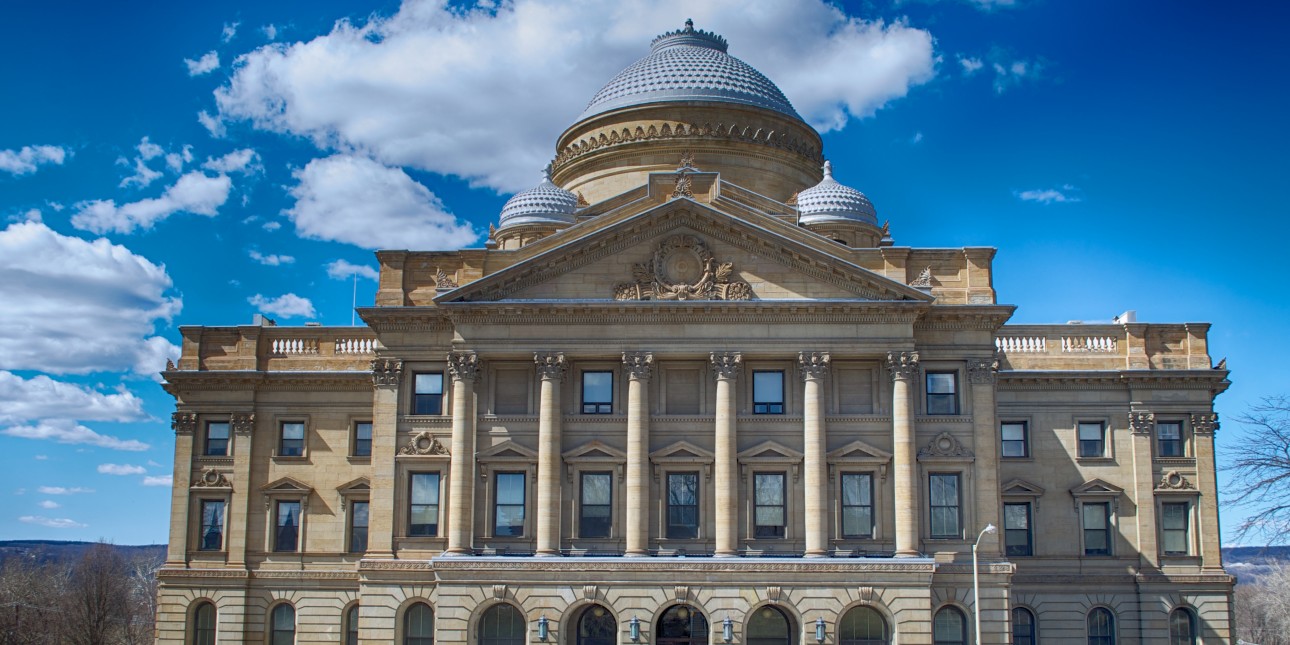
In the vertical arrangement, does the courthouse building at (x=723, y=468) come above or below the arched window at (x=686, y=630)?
above

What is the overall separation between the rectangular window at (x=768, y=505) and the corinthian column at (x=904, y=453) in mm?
3760

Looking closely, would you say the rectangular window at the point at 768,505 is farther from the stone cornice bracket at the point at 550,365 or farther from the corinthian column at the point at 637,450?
the stone cornice bracket at the point at 550,365

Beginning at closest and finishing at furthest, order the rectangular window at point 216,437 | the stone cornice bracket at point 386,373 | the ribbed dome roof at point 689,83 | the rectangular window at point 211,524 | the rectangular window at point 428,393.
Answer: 1. the stone cornice bracket at point 386,373
2. the rectangular window at point 428,393
3. the rectangular window at point 211,524
4. the rectangular window at point 216,437
5. the ribbed dome roof at point 689,83

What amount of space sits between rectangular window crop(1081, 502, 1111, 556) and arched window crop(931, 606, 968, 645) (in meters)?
9.32

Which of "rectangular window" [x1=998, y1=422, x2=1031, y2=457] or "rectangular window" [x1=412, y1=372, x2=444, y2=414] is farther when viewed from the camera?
"rectangular window" [x1=998, y1=422, x2=1031, y2=457]

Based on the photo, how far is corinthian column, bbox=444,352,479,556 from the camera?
1633 inches

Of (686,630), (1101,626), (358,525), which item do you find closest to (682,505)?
(686,630)

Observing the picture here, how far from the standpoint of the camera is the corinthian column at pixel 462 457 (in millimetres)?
41469

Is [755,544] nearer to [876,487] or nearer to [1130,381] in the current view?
[876,487]

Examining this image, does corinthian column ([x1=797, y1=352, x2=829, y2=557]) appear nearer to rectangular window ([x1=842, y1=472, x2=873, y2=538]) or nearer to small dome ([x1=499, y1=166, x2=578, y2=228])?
rectangular window ([x1=842, y1=472, x2=873, y2=538])

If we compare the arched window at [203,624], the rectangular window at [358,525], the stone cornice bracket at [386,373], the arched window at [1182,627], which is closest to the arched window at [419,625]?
the rectangular window at [358,525]

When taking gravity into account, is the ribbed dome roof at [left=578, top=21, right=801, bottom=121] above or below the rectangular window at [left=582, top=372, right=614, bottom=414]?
above

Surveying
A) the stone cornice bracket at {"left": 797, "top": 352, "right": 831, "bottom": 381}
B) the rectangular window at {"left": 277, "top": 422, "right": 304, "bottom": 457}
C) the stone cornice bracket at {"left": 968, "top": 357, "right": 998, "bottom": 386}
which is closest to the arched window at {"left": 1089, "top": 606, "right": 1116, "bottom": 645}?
the stone cornice bracket at {"left": 968, "top": 357, "right": 998, "bottom": 386}

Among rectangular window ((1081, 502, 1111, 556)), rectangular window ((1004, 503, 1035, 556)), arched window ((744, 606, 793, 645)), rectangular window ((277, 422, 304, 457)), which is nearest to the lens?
arched window ((744, 606, 793, 645))
